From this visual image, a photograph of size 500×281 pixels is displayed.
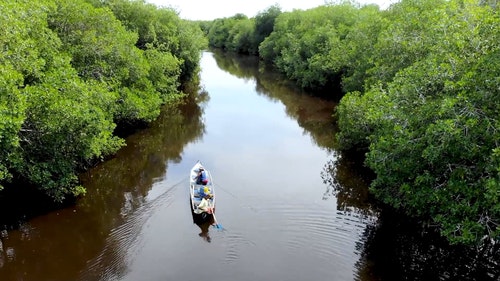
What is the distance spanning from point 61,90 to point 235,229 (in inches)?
415

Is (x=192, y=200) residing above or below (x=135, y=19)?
below

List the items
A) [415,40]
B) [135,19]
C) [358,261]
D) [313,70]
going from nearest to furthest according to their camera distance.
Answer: [358,261], [415,40], [135,19], [313,70]

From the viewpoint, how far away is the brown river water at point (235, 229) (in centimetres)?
1438

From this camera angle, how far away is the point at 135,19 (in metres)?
38.7

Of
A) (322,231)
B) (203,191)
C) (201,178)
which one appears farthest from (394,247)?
(201,178)

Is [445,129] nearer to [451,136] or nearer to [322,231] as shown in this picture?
[451,136]


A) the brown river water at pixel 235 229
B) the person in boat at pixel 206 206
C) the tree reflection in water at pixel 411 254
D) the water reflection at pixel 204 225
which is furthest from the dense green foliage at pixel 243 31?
the water reflection at pixel 204 225

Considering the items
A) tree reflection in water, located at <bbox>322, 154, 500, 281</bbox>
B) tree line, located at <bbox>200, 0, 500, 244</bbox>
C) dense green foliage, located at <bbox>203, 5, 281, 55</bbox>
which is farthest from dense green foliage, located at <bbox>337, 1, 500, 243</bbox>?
dense green foliage, located at <bbox>203, 5, 281, 55</bbox>

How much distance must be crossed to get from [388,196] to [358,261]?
279 centimetres

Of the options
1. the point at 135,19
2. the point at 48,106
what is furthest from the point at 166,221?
the point at 135,19

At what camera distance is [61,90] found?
59.9ft

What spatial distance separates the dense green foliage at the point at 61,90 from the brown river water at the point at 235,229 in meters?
2.38

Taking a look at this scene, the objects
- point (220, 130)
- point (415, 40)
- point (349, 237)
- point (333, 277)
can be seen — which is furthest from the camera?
point (220, 130)

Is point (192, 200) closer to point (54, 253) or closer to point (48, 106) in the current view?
point (54, 253)
